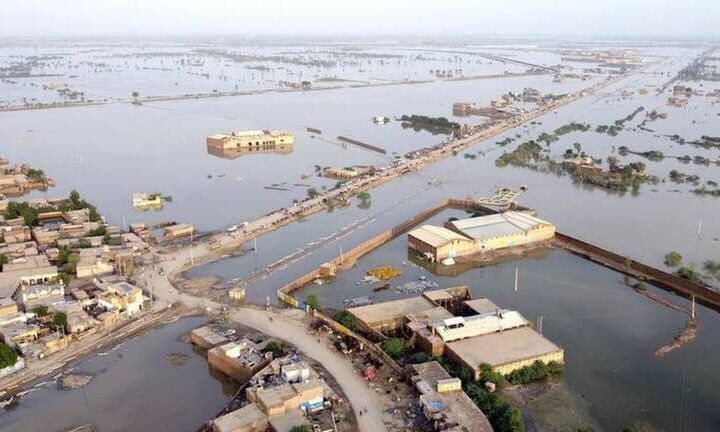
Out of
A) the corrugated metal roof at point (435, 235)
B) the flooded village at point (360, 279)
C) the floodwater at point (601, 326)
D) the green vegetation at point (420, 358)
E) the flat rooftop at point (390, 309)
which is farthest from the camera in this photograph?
the corrugated metal roof at point (435, 235)

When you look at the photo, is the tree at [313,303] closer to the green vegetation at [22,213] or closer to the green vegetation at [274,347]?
the green vegetation at [274,347]

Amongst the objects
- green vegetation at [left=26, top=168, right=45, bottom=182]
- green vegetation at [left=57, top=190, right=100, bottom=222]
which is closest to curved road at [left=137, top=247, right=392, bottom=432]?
green vegetation at [left=57, top=190, right=100, bottom=222]

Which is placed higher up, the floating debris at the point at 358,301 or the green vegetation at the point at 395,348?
the green vegetation at the point at 395,348

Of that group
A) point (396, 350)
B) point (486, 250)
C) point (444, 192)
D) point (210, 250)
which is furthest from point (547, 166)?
point (396, 350)

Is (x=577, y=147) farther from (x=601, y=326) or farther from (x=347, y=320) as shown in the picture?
(x=347, y=320)

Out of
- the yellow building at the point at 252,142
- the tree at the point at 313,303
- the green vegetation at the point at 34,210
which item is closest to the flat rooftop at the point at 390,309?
the tree at the point at 313,303

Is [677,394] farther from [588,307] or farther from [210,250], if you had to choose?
[210,250]
